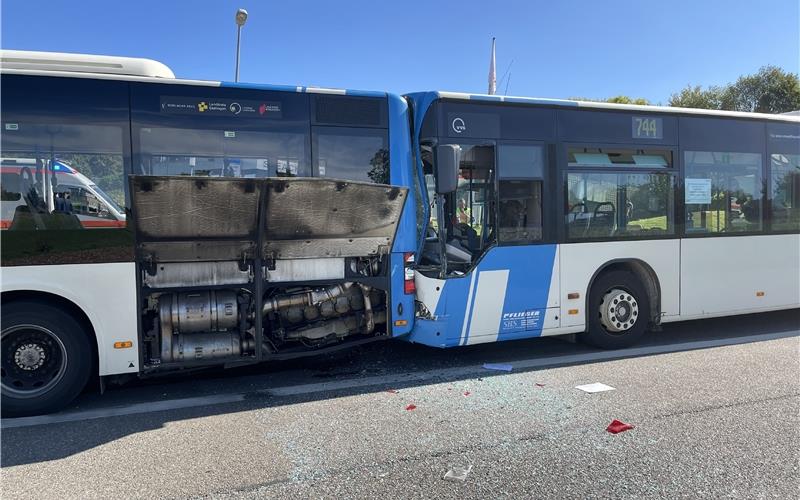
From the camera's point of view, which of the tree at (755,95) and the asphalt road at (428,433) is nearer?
the asphalt road at (428,433)


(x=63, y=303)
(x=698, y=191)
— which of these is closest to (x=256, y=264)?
(x=63, y=303)

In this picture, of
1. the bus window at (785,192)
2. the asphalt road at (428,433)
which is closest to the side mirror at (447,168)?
the asphalt road at (428,433)

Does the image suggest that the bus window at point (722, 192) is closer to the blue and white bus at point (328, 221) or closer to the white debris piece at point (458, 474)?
the blue and white bus at point (328, 221)

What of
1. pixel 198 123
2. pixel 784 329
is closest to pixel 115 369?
pixel 198 123

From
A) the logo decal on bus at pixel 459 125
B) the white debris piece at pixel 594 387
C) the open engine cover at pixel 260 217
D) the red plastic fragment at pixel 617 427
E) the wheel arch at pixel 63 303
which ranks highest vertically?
the logo decal on bus at pixel 459 125

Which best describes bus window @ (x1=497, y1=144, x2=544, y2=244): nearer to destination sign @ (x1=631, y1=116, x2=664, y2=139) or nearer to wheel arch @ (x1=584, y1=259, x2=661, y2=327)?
wheel arch @ (x1=584, y1=259, x2=661, y2=327)

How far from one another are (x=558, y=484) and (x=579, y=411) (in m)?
1.46

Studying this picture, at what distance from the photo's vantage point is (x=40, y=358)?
5.08 meters

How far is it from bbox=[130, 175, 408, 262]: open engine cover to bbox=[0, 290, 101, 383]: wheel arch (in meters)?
0.82

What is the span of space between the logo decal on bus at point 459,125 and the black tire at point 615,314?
2.73m

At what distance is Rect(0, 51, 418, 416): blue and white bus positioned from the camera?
4934 millimetres

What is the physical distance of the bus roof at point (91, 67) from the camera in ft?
16.5

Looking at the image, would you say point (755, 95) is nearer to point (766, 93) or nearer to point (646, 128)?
point (766, 93)

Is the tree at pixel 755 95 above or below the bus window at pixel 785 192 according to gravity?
above
